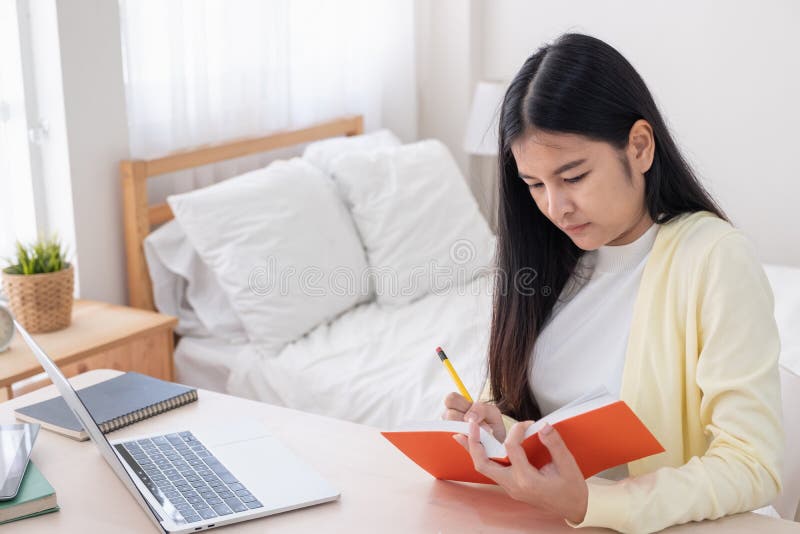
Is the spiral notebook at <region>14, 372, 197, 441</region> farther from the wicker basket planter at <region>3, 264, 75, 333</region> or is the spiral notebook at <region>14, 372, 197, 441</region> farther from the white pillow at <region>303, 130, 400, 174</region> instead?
the white pillow at <region>303, 130, 400, 174</region>

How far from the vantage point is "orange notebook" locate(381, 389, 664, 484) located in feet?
3.25

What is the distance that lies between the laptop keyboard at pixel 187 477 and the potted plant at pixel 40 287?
84cm

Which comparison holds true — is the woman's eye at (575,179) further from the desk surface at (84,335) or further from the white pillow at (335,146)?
the white pillow at (335,146)

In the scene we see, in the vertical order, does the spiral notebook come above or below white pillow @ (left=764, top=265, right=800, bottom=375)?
above

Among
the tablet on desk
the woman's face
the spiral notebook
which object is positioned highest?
the woman's face

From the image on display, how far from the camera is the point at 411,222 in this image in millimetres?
2623

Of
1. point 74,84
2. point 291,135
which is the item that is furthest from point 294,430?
point 291,135

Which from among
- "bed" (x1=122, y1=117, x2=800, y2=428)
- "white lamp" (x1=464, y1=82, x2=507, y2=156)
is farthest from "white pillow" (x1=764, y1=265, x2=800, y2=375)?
"white lamp" (x1=464, y1=82, x2=507, y2=156)

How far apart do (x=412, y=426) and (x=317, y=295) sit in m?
1.30

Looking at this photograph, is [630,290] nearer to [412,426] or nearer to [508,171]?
[508,171]

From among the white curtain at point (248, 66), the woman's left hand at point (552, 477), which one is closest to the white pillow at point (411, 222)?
the white curtain at point (248, 66)

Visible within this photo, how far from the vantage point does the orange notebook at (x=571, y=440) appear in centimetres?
99

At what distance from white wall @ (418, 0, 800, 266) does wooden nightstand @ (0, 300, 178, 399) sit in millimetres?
1681

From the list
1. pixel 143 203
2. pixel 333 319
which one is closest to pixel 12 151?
pixel 143 203
